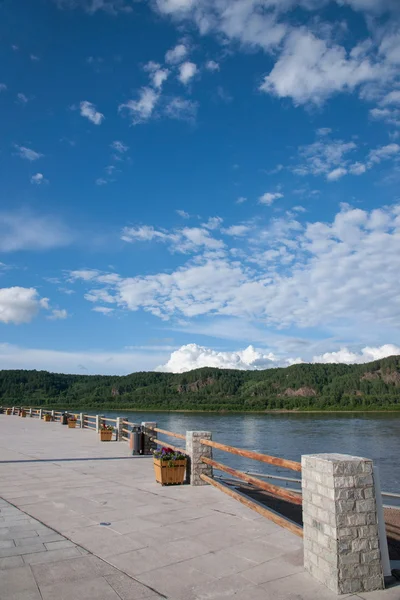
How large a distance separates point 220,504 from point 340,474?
3627 mm

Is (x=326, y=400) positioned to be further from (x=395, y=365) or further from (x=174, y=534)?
(x=174, y=534)

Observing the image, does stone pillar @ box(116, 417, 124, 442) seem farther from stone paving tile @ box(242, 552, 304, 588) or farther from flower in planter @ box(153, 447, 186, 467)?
stone paving tile @ box(242, 552, 304, 588)

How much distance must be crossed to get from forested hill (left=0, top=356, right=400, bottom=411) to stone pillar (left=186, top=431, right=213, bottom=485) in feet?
302

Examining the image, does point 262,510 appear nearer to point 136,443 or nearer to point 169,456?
point 169,456

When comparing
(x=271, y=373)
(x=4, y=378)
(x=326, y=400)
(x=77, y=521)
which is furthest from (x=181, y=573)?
(x=271, y=373)

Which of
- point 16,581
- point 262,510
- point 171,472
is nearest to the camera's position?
point 16,581

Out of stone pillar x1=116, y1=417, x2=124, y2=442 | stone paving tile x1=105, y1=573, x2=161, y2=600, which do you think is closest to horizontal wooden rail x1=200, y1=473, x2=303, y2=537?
stone paving tile x1=105, y1=573, x2=161, y2=600

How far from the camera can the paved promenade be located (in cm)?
389

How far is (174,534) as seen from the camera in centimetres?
549

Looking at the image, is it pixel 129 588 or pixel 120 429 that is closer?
pixel 129 588

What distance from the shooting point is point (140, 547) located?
5.00m

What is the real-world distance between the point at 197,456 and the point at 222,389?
17272 centimetres

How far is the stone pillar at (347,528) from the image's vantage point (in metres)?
3.86

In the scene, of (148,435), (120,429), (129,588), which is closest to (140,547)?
(129,588)
